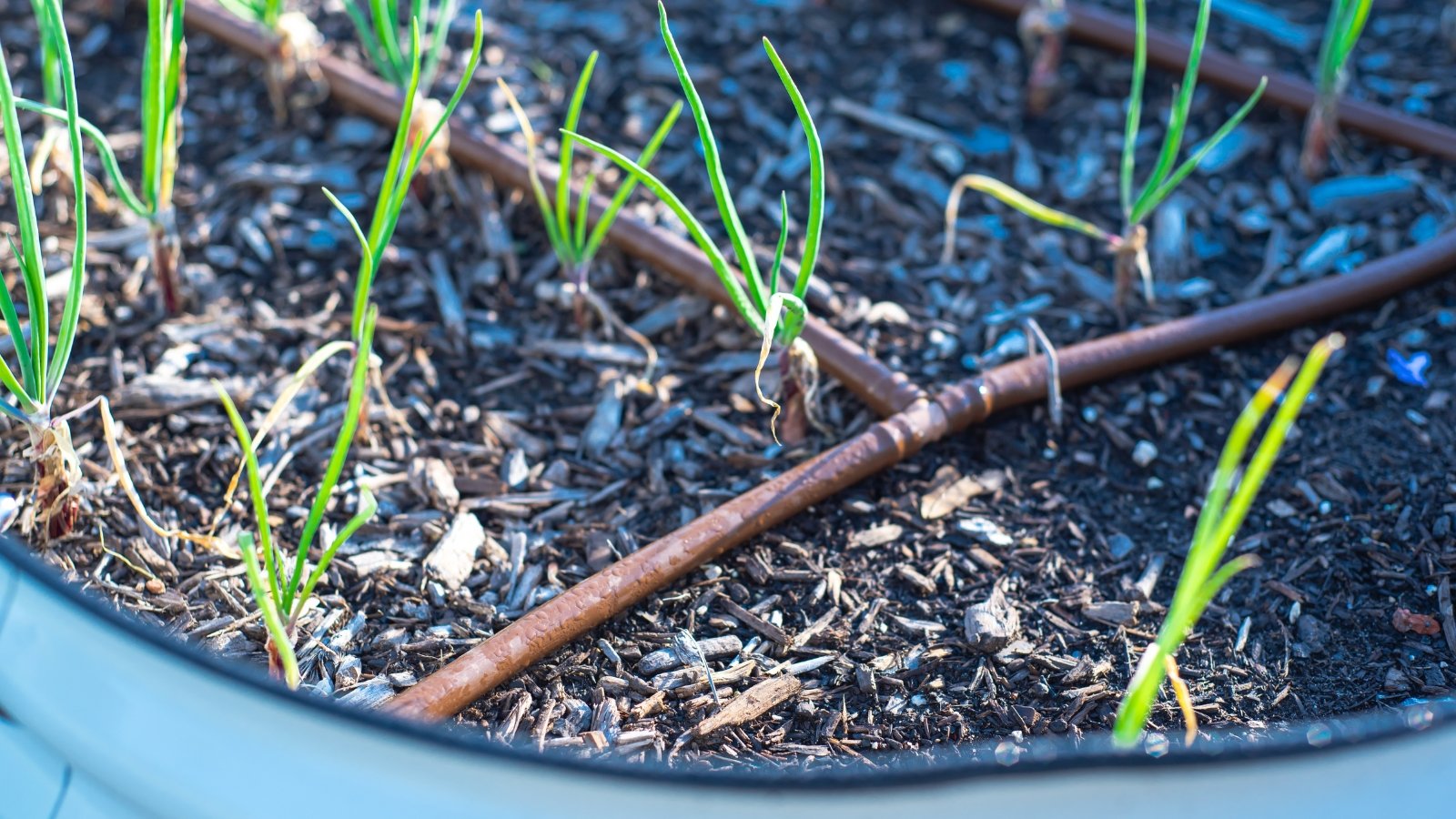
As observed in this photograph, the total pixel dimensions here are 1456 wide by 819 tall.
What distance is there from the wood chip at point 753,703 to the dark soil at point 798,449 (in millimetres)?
16

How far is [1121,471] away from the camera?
57.1 inches

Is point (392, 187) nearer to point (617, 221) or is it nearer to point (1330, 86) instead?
point (617, 221)

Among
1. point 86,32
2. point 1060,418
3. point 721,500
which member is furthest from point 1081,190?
point 86,32

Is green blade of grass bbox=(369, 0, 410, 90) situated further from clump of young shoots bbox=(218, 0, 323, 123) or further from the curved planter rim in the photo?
the curved planter rim

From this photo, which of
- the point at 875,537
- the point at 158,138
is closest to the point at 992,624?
the point at 875,537

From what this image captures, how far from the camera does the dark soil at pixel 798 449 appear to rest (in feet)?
3.93

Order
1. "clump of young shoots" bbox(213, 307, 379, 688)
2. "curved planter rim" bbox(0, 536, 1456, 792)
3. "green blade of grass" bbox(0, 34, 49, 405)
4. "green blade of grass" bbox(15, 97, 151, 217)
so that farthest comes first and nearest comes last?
"green blade of grass" bbox(15, 97, 151, 217)
"green blade of grass" bbox(0, 34, 49, 405)
"clump of young shoots" bbox(213, 307, 379, 688)
"curved planter rim" bbox(0, 536, 1456, 792)

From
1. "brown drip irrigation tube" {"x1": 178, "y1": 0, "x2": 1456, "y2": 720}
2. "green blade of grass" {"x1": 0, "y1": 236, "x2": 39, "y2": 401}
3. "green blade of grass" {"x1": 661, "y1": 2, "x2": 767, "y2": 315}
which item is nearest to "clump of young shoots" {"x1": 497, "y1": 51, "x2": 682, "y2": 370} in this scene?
"brown drip irrigation tube" {"x1": 178, "y1": 0, "x2": 1456, "y2": 720}

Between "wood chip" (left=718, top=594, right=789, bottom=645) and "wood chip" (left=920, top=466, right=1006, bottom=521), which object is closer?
"wood chip" (left=718, top=594, right=789, bottom=645)

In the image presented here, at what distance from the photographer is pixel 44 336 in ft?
3.63

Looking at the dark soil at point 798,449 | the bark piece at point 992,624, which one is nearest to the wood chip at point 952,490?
the dark soil at point 798,449

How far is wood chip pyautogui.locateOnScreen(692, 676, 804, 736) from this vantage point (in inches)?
45.0

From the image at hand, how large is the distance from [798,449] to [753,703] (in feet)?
1.29

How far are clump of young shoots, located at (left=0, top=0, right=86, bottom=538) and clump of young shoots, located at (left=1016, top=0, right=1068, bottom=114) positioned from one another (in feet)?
4.88
